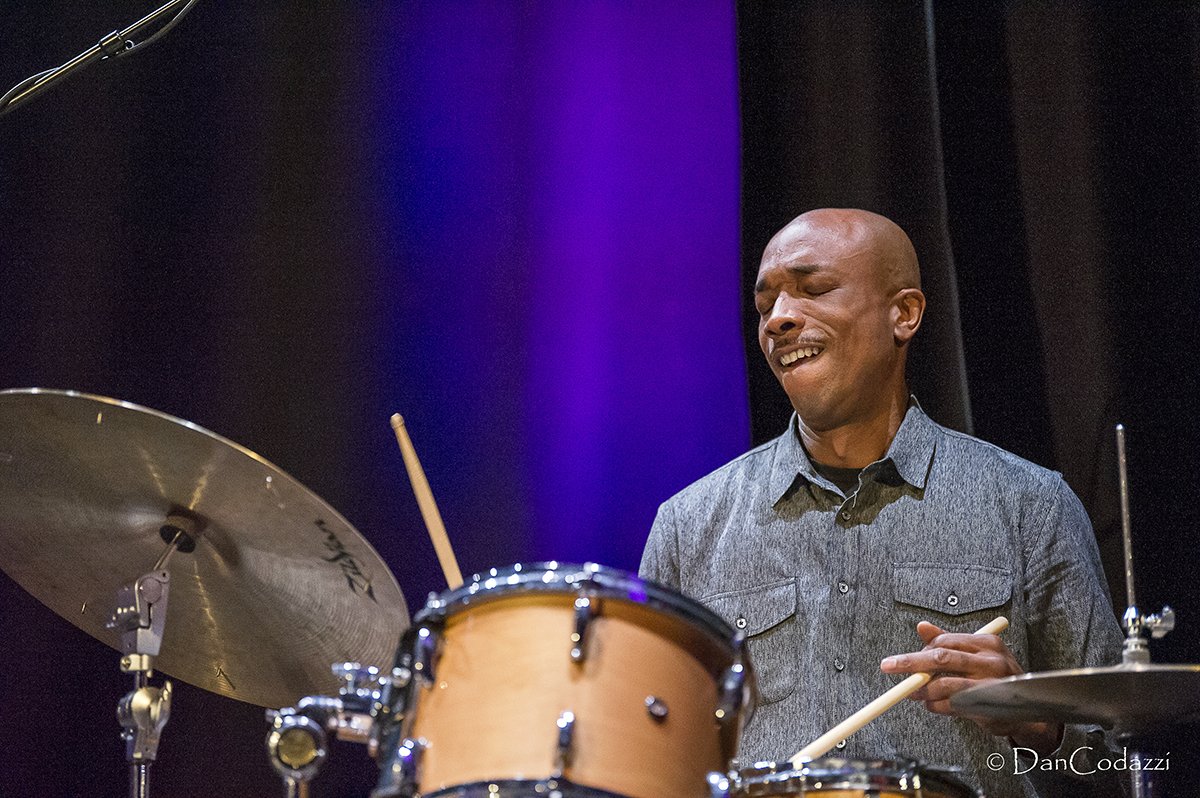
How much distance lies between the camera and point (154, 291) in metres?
2.73

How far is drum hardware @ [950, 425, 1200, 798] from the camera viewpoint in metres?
1.48

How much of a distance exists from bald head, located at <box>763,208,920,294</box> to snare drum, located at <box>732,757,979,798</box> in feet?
3.86

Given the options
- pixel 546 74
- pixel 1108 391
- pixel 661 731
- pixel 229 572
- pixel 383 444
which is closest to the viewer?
pixel 661 731

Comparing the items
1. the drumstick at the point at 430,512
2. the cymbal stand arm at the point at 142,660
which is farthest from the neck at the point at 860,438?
the cymbal stand arm at the point at 142,660

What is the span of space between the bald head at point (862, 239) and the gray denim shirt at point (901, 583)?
0.92 feet

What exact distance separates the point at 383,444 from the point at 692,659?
4.68 ft

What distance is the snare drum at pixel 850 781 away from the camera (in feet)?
5.03

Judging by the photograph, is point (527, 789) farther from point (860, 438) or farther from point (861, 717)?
point (860, 438)

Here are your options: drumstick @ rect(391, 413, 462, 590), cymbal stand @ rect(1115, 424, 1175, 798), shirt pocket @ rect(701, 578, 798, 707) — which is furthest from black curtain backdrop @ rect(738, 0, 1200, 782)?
drumstick @ rect(391, 413, 462, 590)

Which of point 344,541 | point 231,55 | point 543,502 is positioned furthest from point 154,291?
point 344,541

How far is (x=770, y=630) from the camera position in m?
2.31

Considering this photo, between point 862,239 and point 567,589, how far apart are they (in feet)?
4.43

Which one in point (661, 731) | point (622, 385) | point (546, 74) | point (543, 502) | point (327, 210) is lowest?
point (661, 731)

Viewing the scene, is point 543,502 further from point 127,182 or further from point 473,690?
point 473,690
